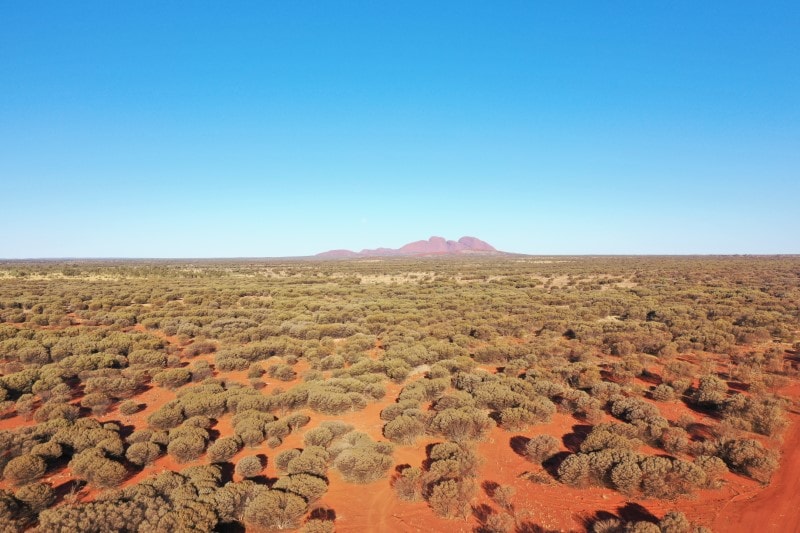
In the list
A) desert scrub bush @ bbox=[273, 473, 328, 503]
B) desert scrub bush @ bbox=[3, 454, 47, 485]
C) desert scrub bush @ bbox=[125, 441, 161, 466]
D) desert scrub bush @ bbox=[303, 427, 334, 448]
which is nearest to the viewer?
desert scrub bush @ bbox=[273, 473, 328, 503]

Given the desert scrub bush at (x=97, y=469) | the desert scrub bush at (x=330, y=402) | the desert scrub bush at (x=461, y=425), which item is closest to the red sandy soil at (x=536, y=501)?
the desert scrub bush at (x=97, y=469)

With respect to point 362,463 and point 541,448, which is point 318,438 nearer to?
point 362,463

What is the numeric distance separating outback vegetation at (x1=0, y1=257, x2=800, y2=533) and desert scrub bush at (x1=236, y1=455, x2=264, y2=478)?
0.06 metres

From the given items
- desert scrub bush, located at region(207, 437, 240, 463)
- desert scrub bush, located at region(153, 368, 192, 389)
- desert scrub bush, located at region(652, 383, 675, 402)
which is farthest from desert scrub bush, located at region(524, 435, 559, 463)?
desert scrub bush, located at region(153, 368, 192, 389)

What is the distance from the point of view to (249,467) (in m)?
9.78

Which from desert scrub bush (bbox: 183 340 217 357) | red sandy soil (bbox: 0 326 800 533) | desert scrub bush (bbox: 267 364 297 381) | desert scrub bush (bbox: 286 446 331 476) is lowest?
red sandy soil (bbox: 0 326 800 533)

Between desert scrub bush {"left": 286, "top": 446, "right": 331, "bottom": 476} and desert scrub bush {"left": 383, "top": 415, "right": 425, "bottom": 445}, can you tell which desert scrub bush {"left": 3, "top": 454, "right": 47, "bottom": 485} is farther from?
desert scrub bush {"left": 383, "top": 415, "right": 425, "bottom": 445}

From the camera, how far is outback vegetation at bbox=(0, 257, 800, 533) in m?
8.21

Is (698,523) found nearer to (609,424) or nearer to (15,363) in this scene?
(609,424)

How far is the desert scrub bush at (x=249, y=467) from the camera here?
31.9 ft

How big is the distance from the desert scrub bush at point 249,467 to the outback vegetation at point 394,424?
58 millimetres

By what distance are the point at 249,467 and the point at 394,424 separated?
14.3 feet

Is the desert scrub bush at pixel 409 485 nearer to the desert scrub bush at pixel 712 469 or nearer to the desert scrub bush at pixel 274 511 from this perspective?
the desert scrub bush at pixel 274 511

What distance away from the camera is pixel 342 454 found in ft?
33.1
